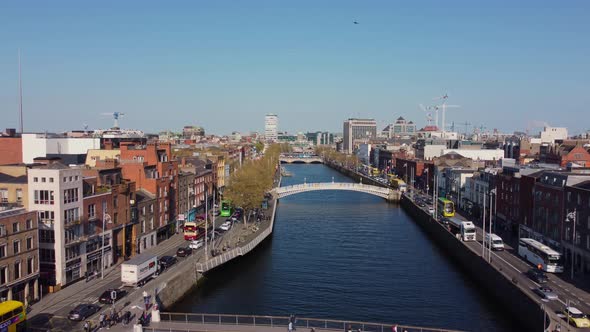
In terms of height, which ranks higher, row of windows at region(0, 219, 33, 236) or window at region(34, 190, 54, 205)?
window at region(34, 190, 54, 205)

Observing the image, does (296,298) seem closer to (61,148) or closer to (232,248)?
(232,248)

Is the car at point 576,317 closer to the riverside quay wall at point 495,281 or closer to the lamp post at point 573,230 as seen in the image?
the riverside quay wall at point 495,281

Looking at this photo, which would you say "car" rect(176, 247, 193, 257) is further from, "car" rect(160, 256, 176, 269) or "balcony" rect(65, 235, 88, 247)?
"balcony" rect(65, 235, 88, 247)

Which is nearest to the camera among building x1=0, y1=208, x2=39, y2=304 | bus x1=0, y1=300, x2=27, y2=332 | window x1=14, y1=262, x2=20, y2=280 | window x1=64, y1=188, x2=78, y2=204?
bus x1=0, y1=300, x2=27, y2=332

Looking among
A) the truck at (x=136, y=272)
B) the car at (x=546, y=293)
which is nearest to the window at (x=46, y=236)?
the truck at (x=136, y=272)

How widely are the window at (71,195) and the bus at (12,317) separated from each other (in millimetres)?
10115

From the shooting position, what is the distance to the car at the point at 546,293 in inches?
1283

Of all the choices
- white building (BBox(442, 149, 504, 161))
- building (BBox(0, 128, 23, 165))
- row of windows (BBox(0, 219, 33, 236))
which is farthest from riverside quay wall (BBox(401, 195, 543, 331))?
white building (BBox(442, 149, 504, 161))

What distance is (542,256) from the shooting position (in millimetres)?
40594

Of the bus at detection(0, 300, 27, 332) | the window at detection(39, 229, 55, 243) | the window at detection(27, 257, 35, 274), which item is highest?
the window at detection(39, 229, 55, 243)

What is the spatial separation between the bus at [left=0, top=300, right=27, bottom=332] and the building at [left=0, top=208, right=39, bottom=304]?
3321 mm

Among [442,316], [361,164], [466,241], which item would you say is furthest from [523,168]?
[361,164]

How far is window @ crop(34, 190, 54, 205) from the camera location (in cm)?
3553

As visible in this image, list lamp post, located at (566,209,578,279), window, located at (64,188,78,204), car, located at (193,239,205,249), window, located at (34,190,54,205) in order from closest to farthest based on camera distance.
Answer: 1. window, located at (34,190,54,205)
2. window, located at (64,188,78,204)
3. lamp post, located at (566,209,578,279)
4. car, located at (193,239,205,249)
